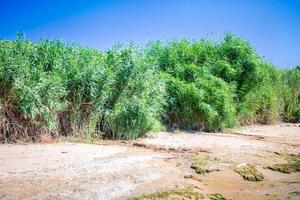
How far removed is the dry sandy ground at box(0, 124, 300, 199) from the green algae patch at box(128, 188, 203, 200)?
0.21 metres

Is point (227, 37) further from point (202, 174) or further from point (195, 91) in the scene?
point (202, 174)

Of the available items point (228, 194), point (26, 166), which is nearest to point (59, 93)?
point (26, 166)

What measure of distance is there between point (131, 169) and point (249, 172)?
192cm

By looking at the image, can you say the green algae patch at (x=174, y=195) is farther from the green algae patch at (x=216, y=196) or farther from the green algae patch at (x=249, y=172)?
the green algae patch at (x=249, y=172)

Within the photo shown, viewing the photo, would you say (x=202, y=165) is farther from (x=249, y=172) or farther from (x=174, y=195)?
(x=174, y=195)

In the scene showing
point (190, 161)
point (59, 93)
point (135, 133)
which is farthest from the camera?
point (135, 133)

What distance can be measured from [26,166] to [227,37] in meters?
9.36

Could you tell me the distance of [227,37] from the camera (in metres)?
14.4

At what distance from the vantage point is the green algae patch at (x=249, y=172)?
6.63m

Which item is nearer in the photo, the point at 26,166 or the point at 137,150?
the point at 26,166

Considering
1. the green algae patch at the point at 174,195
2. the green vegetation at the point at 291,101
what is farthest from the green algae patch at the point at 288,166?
the green vegetation at the point at 291,101

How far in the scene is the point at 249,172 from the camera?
6906 millimetres

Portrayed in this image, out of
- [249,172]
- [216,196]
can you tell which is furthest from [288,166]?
[216,196]

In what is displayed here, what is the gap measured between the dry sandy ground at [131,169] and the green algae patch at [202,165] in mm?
113
